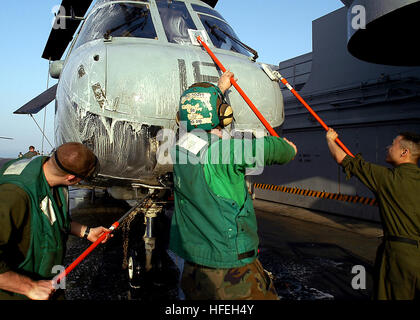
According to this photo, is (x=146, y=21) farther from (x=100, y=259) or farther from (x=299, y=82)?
(x=299, y=82)

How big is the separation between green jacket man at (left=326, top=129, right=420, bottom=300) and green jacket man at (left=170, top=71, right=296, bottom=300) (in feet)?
3.76

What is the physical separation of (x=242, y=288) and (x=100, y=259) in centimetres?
431

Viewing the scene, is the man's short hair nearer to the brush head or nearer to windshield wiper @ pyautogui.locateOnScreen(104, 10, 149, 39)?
the brush head

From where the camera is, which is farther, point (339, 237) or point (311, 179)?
point (311, 179)

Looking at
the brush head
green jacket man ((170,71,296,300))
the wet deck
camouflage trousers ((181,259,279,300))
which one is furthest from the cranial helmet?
the brush head

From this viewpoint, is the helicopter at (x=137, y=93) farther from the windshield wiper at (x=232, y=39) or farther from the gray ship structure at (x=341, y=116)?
the gray ship structure at (x=341, y=116)

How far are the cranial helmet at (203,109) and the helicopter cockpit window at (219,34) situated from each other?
189 centimetres

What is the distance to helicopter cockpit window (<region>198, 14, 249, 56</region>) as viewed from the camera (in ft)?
12.7

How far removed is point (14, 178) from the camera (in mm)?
1718

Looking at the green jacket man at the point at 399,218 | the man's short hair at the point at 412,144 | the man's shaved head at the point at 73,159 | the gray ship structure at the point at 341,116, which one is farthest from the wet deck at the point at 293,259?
the man's short hair at the point at 412,144

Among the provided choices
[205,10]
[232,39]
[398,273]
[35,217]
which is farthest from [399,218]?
[205,10]

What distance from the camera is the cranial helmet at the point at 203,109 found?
2.04 m

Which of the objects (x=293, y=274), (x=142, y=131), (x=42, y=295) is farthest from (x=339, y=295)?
(x=42, y=295)

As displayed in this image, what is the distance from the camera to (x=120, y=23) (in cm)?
353
